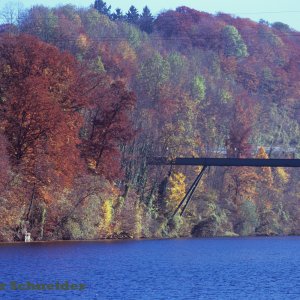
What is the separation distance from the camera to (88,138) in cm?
6700

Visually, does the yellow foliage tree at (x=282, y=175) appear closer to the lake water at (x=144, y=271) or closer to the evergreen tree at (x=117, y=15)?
the lake water at (x=144, y=271)

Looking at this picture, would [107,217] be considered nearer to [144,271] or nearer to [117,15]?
[144,271]

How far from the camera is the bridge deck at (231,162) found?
68375mm

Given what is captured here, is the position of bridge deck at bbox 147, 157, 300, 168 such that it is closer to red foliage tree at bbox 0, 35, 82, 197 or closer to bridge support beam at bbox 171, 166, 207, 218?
bridge support beam at bbox 171, 166, 207, 218

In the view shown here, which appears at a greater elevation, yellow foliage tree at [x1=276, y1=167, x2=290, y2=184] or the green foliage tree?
the green foliage tree

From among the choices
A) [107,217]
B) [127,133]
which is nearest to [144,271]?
[107,217]

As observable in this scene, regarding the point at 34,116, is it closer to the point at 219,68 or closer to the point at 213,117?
the point at 213,117

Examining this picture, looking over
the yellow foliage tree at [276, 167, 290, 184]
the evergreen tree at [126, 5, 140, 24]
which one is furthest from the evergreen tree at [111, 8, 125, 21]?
the yellow foliage tree at [276, 167, 290, 184]

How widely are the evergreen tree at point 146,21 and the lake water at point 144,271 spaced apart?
10012cm

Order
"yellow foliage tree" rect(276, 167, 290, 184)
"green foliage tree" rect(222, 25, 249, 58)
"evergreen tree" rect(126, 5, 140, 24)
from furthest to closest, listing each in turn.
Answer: "evergreen tree" rect(126, 5, 140, 24)
"green foliage tree" rect(222, 25, 249, 58)
"yellow foliage tree" rect(276, 167, 290, 184)

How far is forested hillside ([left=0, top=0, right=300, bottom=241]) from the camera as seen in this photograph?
57906 mm

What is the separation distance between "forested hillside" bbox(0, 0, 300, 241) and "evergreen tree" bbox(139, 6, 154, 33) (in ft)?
69.8

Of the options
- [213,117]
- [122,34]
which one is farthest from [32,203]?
[122,34]

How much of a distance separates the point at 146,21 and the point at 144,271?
121812 mm
